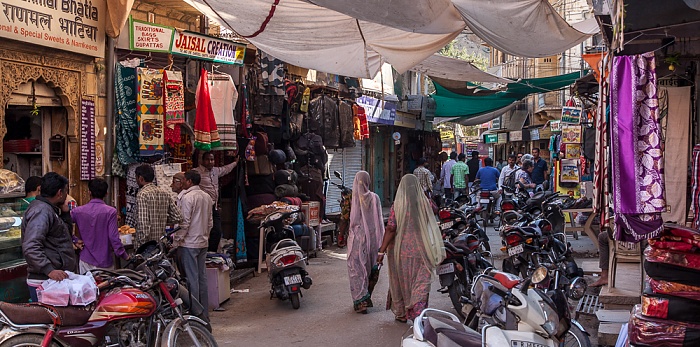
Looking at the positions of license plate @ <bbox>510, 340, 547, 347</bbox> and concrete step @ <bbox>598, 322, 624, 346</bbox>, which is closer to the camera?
license plate @ <bbox>510, 340, 547, 347</bbox>

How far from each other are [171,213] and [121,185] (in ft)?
5.34

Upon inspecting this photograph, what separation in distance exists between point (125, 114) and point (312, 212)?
17.5 feet

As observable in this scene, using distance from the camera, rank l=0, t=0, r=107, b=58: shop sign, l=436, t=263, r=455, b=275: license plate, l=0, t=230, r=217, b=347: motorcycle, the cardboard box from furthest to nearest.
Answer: the cardboard box < l=436, t=263, r=455, b=275: license plate < l=0, t=0, r=107, b=58: shop sign < l=0, t=230, r=217, b=347: motorcycle

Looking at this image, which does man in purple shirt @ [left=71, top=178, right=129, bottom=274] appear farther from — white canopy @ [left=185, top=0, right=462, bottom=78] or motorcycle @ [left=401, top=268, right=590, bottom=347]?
motorcycle @ [left=401, top=268, right=590, bottom=347]

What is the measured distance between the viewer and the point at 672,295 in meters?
4.61

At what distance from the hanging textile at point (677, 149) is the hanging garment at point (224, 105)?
5.83m

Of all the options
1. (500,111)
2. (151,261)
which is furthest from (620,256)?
(500,111)

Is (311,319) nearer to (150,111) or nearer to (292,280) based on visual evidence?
(292,280)

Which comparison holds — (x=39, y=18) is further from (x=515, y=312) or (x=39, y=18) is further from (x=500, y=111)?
(x=500, y=111)

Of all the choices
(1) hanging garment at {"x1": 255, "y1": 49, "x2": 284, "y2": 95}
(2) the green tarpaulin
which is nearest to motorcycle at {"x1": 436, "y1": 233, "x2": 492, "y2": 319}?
(1) hanging garment at {"x1": 255, "y1": 49, "x2": 284, "y2": 95}

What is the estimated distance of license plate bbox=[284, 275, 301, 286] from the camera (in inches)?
366

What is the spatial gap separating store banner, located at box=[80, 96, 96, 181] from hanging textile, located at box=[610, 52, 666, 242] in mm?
6306

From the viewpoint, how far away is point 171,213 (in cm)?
834

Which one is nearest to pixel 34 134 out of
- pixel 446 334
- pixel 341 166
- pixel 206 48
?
pixel 206 48
